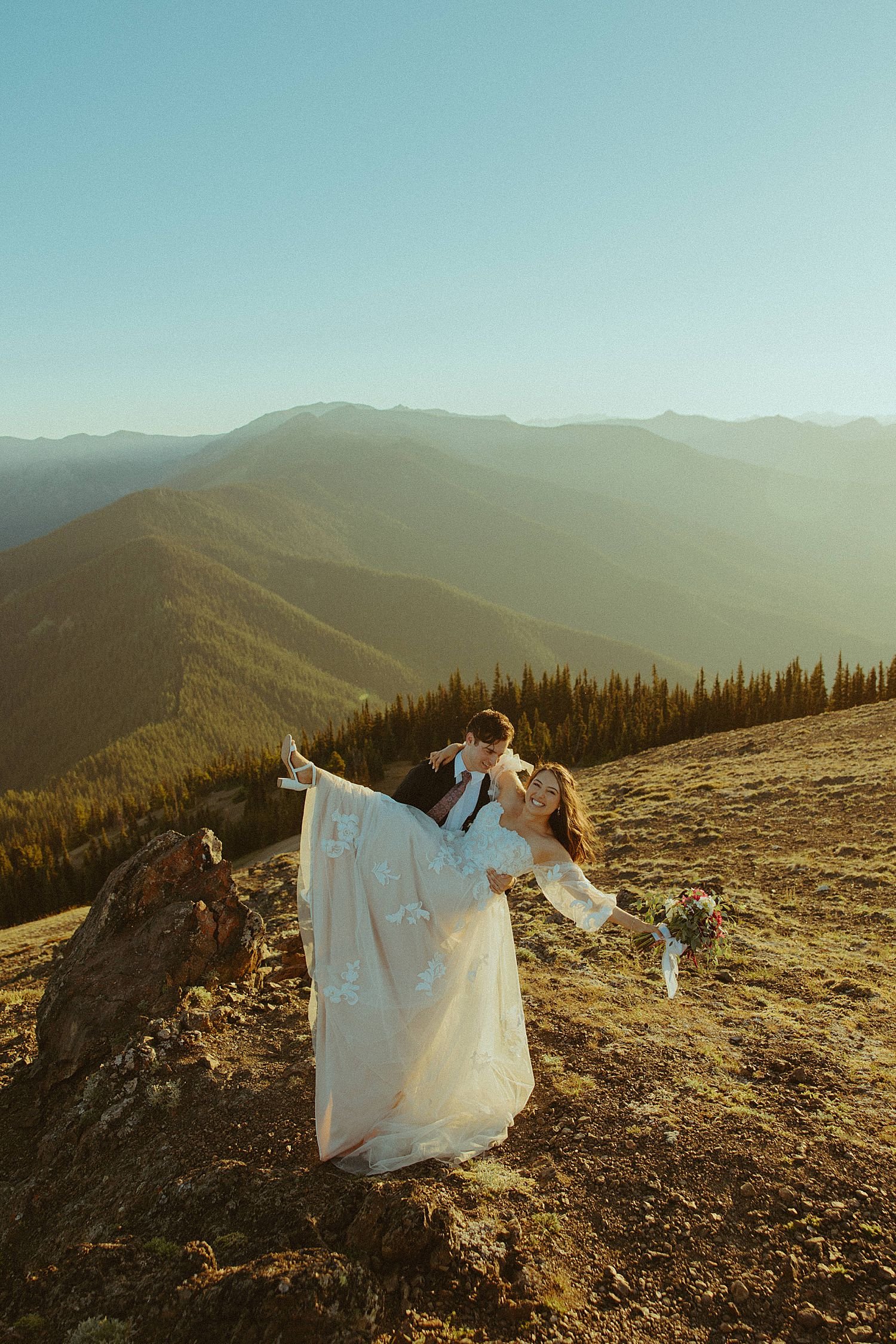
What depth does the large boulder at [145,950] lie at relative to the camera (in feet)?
21.9

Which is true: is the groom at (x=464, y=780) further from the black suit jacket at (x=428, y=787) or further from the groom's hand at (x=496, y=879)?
the groom's hand at (x=496, y=879)

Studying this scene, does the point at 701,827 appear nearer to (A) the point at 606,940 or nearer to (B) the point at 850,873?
(B) the point at 850,873

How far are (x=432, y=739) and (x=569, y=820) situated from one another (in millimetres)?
36447

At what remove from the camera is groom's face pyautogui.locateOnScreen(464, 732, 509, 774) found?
16.8ft

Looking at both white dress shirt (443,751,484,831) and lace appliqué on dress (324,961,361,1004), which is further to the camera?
white dress shirt (443,751,484,831)

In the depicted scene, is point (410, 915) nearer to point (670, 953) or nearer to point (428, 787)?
point (428, 787)

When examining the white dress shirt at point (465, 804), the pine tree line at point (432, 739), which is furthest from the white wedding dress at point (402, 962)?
the pine tree line at point (432, 739)

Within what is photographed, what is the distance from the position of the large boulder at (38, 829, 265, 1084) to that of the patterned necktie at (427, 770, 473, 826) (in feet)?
9.86

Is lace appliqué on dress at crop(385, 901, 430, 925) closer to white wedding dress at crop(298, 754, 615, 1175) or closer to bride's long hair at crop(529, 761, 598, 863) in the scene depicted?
white wedding dress at crop(298, 754, 615, 1175)

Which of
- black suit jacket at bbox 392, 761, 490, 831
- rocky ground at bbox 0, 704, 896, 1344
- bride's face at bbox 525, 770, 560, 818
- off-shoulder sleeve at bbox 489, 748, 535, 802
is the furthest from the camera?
black suit jacket at bbox 392, 761, 490, 831

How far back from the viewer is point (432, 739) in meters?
41.4

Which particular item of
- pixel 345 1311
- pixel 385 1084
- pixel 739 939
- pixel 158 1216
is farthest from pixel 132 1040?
pixel 739 939

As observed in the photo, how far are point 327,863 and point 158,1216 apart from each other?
7.24ft

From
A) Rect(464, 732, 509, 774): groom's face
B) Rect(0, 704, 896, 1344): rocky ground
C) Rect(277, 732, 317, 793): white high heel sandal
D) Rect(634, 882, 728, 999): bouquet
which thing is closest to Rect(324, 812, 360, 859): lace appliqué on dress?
Rect(277, 732, 317, 793): white high heel sandal
